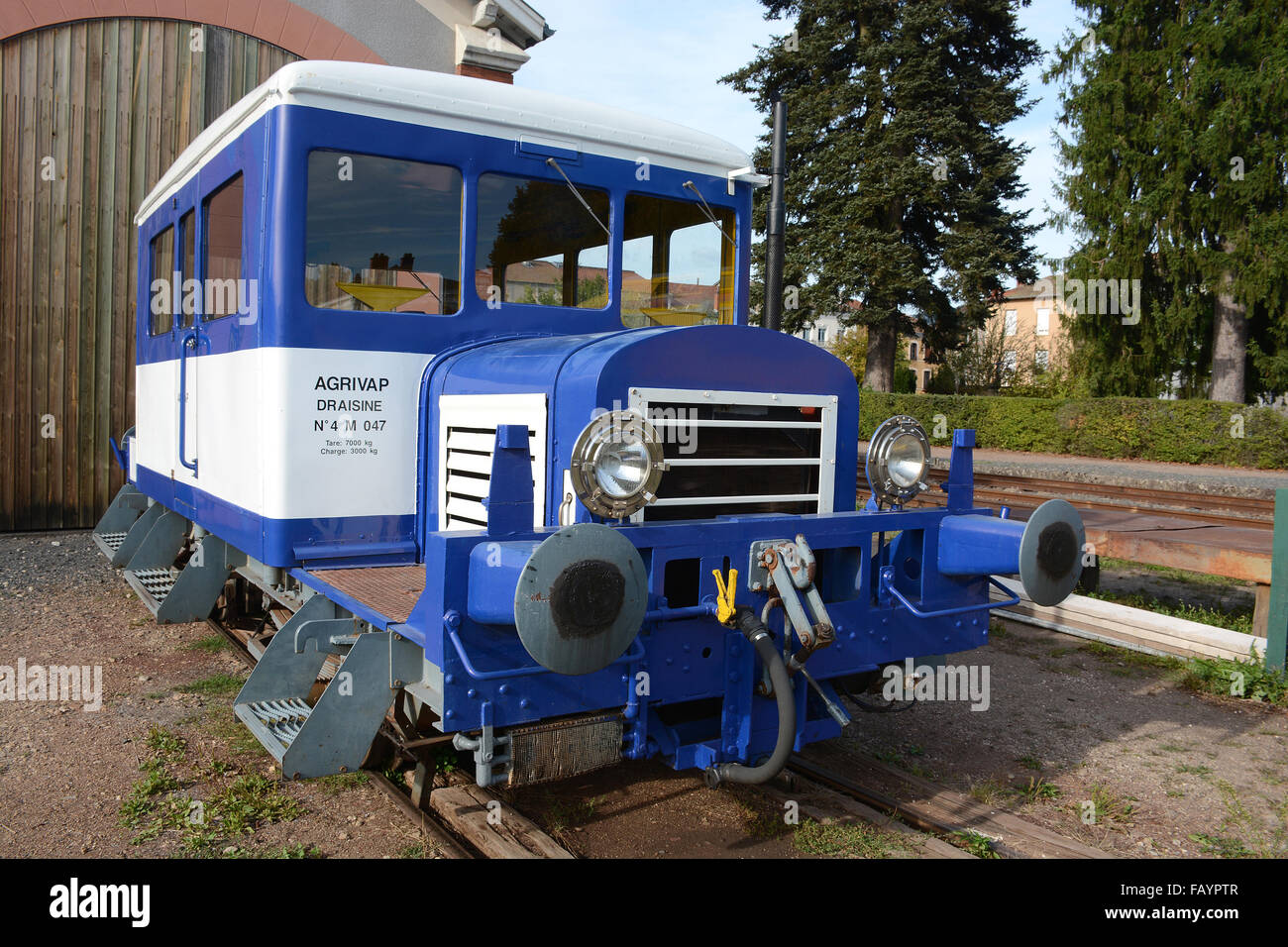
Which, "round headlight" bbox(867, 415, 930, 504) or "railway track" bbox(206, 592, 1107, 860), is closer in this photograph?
"railway track" bbox(206, 592, 1107, 860)

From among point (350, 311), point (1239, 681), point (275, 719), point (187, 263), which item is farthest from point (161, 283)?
point (1239, 681)

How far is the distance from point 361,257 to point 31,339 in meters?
8.35

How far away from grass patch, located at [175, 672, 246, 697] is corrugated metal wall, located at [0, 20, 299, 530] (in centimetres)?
661

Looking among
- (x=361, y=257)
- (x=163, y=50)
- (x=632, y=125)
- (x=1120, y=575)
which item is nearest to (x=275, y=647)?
(x=361, y=257)

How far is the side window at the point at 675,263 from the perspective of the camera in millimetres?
4934

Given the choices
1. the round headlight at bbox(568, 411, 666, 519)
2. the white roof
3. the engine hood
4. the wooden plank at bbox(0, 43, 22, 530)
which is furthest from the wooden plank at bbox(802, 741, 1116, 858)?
the wooden plank at bbox(0, 43, 22, 530)

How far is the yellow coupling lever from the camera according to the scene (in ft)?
10.9

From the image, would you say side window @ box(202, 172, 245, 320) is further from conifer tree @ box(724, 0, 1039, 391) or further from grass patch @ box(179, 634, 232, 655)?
conifer tree @ box(724, 0, 1039, 391)

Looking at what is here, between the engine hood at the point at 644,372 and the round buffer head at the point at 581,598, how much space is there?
2.05 feet

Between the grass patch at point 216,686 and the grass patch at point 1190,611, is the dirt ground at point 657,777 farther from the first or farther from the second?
the grass patch at point 1190,611

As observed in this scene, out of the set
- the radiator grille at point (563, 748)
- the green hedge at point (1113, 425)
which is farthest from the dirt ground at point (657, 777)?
the green hedge at point (1113, 425)

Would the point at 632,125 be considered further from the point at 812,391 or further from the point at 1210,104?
the point at 1210,104

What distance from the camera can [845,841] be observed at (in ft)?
12.4

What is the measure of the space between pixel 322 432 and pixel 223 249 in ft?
4.92
